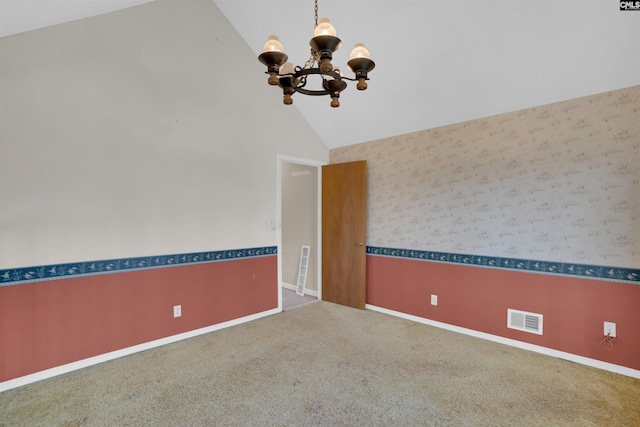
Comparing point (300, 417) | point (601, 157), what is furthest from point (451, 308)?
point (300, 417)

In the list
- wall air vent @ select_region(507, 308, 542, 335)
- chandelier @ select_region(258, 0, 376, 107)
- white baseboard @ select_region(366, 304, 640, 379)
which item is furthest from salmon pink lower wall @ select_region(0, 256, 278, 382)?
wall air vent @ select_region(507, 308, 542, 335)

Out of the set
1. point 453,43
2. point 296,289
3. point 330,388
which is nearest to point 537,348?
point 330,388

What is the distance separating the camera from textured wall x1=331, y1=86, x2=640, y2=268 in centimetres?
256

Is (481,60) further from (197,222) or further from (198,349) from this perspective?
(198,349)

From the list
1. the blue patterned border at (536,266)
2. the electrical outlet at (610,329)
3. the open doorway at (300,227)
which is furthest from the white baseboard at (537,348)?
the open doorway at (300,227)

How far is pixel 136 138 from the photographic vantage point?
295 cm

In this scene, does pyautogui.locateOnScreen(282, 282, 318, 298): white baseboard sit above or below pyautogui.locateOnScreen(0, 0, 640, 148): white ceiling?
below

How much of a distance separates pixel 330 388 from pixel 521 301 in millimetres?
2122

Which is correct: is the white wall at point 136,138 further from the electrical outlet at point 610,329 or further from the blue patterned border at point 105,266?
the electrical outlet at point 610,329

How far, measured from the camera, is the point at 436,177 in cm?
365

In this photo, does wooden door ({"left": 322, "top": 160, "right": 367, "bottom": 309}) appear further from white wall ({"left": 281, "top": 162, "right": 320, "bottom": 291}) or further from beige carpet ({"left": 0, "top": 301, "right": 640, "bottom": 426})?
beige carpet ({"left": 0, "top": 301, "right": 640, "bottom": 426})

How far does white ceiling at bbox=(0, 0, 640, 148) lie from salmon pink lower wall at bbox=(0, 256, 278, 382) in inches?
81.6

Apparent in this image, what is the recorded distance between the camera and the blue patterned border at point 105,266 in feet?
7.89

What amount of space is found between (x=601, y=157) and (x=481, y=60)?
1.32 meters
